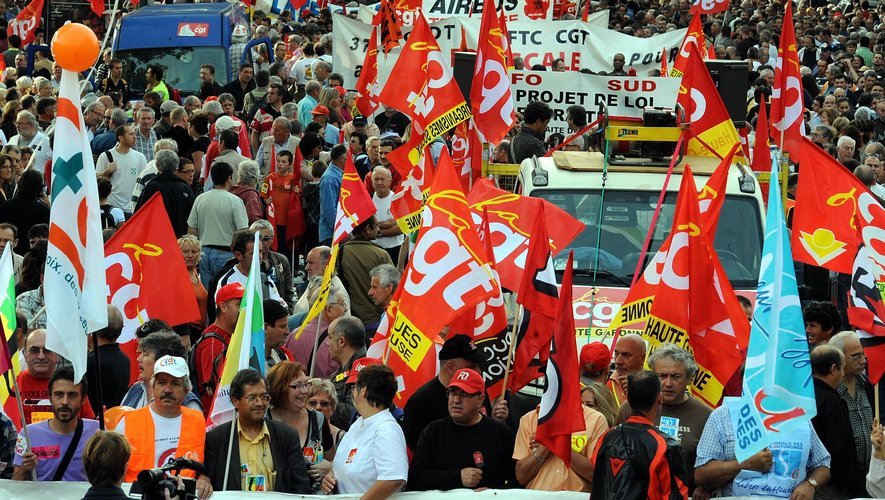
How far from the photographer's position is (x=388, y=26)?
1897 cm

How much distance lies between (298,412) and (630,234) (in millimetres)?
3617

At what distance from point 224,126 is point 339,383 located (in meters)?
7.46

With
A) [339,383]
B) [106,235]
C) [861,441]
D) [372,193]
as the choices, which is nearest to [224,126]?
[372,193]

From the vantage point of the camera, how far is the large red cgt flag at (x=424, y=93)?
13086mm

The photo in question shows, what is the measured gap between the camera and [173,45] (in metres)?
25.2

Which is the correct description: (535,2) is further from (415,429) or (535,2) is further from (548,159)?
(415,429)

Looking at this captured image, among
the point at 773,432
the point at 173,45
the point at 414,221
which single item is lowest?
the point at 173,45

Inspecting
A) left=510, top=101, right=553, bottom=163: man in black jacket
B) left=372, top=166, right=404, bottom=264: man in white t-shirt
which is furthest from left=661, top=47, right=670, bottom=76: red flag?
left=372, top=166, right=404, bottom=264: man in white t-shirt

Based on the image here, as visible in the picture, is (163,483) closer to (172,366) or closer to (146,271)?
(172,366)

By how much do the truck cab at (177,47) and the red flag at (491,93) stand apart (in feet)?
38.1

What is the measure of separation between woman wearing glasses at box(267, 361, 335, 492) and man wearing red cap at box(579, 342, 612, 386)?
1.51 m

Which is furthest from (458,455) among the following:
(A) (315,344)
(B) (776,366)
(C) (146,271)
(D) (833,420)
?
(C) (146,271)

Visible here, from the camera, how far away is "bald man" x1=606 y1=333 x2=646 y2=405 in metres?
9.01

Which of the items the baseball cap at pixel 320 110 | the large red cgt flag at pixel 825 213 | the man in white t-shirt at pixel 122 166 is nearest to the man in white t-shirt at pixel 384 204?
the man in white t-shirt at pixel 122 166
